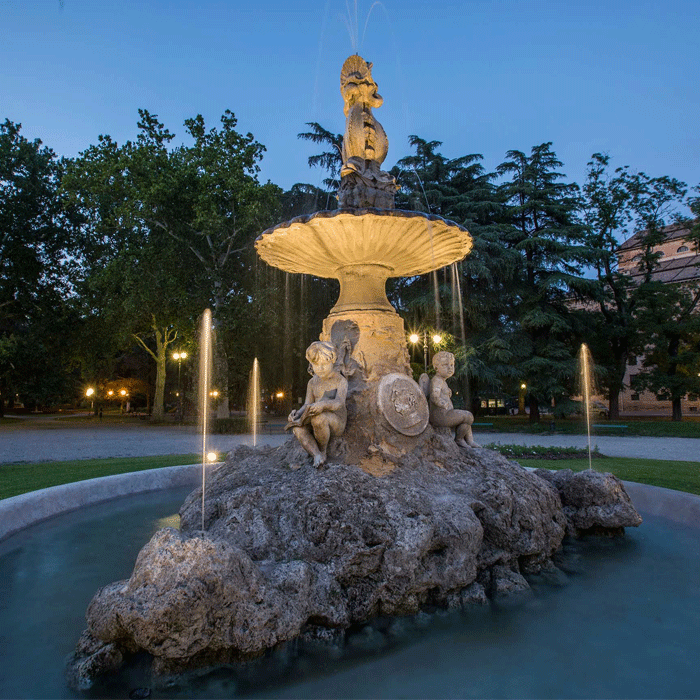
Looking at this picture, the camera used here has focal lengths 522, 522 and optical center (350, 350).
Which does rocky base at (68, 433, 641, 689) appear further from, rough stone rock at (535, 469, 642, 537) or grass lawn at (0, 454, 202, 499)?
grass lawn at (0, 454, 202, 499)

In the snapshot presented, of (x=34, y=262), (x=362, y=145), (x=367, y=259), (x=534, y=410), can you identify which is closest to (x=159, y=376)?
(x=34, y=262)

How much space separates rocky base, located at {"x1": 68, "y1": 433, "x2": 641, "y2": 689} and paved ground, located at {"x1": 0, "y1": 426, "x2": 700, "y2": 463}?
29.5 ft

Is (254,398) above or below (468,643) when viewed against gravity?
above

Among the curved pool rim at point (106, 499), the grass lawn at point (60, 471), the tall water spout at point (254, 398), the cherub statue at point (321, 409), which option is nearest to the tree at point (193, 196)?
the tall water spout at point (254, 398)

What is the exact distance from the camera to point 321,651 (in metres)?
3.24

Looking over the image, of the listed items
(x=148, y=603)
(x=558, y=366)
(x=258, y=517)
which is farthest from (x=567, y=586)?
(x=558, y=366)

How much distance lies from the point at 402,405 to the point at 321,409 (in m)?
0.92

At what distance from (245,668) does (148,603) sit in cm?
70

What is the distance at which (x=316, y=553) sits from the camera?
376 cm

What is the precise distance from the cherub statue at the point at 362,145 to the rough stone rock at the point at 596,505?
3.76m

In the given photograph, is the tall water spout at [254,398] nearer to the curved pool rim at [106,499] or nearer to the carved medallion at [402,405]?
the curved pool rim at [106,499]

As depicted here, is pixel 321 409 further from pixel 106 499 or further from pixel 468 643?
pixel 106 499

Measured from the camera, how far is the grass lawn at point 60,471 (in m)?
7.59

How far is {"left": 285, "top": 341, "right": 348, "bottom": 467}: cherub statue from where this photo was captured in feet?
15.8
